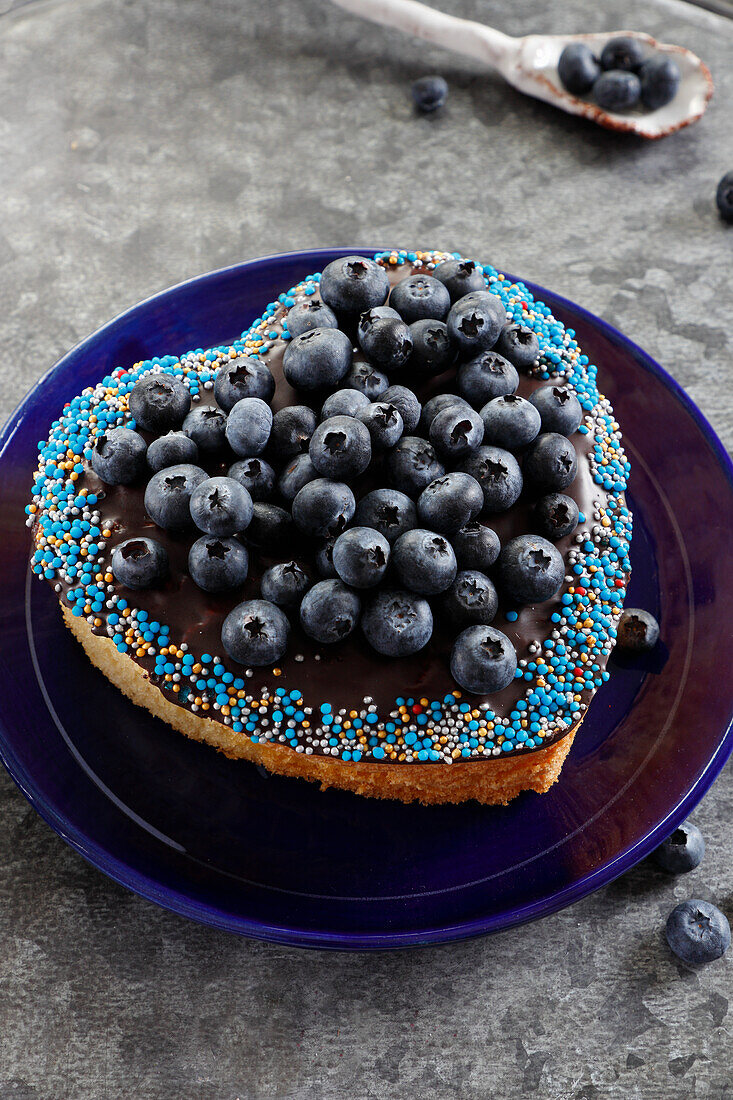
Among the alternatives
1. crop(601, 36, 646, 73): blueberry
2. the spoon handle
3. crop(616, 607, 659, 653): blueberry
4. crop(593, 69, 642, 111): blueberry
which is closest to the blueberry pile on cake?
crop(616, 607, 659, 653): blueberry

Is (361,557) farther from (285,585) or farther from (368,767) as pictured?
(368,767)

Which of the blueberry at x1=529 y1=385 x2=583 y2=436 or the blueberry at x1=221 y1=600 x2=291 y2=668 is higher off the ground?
the blueberry at x1=529 y1=385 x2=583 y2=436

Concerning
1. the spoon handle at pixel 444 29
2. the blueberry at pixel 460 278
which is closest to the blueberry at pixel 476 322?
the blueberry at pixel 460 278

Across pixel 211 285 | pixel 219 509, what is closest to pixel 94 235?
pixel 211 285

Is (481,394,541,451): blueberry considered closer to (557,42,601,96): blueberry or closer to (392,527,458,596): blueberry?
(392,527,458,596): blueberry

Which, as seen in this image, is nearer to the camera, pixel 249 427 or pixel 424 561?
pixel 424 561

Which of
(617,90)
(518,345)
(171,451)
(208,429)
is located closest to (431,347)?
(518,345)
